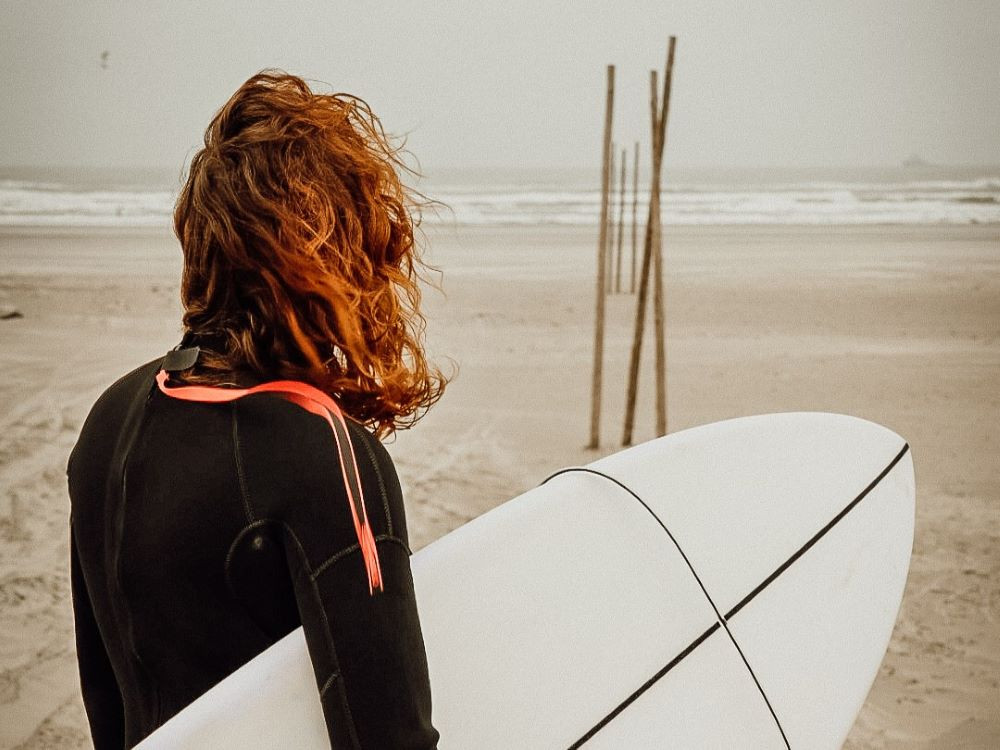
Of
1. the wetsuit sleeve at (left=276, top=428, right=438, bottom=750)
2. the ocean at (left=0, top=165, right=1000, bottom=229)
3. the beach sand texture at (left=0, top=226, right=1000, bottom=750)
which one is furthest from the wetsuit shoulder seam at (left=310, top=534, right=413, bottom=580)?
the ocean at (left=0, top=165, right=1000, bottom=229)

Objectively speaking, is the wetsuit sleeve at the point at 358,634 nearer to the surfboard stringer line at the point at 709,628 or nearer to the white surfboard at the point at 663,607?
the white surfboard at the point at 663,607

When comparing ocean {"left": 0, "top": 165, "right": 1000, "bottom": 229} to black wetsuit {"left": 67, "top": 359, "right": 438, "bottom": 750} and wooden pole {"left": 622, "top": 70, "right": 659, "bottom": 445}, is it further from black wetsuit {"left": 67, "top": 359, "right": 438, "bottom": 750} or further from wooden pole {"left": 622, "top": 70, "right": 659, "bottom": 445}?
black wetsuit {"left": 67, "top": 359, "right": 438, "bottom": 750}

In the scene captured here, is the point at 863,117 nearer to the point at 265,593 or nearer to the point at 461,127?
the point at 461,127

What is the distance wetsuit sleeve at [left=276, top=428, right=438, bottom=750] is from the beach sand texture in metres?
1.94

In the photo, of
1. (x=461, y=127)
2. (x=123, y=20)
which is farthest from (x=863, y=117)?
(x=123, y=20)

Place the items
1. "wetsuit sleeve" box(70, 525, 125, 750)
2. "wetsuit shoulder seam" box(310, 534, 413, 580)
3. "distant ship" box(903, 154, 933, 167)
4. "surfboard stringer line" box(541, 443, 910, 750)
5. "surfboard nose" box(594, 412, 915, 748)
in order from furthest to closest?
"distant ship" box(903, 154, 933, 167)
"surfboard nose" box(594, 412, 915, 748)
"surfboard stringer line" box(541, 443, 910, 750)
"wetsuit sleeve" box(70, 525, 125, 750)
"wetsuit shoulder seam" box(310, 534, 413, 580)

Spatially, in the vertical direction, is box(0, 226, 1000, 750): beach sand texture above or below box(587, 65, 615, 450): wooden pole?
below

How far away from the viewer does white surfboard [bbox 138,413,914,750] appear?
4.51 ft

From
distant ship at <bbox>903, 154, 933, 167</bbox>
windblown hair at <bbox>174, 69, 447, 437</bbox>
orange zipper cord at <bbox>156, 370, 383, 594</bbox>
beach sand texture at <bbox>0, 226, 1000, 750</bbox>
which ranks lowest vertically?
beach sand texture at <bbox>0, 226, 1000, 750</bbox>

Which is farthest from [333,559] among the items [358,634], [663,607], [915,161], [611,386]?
[915,161]

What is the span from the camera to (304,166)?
2.66 ft

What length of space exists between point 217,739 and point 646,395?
4826mm

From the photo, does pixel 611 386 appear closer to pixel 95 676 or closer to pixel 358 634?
pixel 95 676

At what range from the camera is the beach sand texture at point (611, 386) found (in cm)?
256
